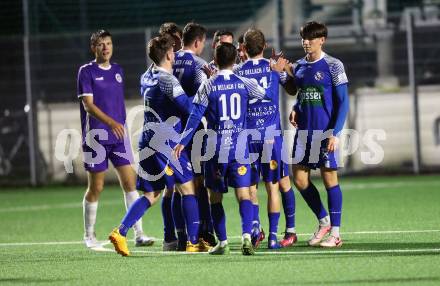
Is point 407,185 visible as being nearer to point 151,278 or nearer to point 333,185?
point 333,185

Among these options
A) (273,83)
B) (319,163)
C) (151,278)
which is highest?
(273,83)

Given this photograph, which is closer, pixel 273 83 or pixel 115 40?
pixel 273 83

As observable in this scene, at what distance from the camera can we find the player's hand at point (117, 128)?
1068 cm

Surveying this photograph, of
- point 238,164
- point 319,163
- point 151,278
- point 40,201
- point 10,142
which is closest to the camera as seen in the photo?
point 151,278

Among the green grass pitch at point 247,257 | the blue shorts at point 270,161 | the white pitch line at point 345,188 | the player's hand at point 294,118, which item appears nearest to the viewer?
the green grass pitch at point 247,257

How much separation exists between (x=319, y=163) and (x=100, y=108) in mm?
2233

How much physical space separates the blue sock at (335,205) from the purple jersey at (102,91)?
215 centimetres

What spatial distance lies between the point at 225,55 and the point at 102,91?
178 cm

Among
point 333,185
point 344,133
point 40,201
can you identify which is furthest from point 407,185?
point 333,185

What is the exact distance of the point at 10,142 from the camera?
20.3m

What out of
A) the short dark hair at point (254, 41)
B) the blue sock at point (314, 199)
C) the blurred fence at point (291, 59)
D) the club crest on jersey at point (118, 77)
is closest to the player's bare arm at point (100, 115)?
the club crest on jersey at point (118, 77)

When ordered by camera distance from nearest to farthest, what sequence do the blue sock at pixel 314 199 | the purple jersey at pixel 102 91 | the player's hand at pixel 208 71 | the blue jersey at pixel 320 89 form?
the player's hand at pixel 208 71, the blue jersey at pixel 320 89, the blue sock at pixel 314 199, the purple jersey at pixel 102 91

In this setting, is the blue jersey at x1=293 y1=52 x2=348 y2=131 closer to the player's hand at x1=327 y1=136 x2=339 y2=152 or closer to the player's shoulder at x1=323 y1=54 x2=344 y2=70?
the player's shoulder at x1=323 y1=54 x2=344 y2=70

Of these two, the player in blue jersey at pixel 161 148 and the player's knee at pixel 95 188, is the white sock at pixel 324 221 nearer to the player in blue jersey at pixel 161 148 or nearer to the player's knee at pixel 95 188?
the player in blue jersey at pixel 161 148
